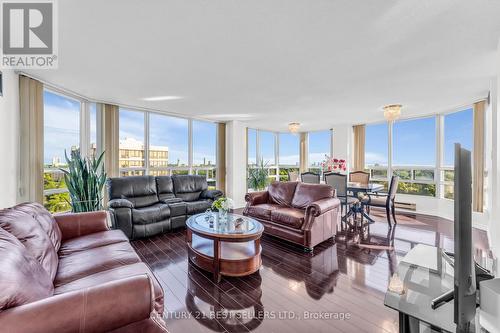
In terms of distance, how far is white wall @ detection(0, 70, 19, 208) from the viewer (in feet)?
8.41

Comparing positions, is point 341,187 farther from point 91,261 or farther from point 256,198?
point 91,261

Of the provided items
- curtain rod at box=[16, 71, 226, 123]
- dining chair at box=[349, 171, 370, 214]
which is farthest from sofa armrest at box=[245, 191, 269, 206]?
curtain rod at box=[16, 71, 226, 123]

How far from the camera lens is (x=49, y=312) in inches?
37.3

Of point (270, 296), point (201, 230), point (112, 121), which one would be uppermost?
point (112, 121)

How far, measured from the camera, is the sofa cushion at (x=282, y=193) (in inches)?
161

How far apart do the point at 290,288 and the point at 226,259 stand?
730 millimetres

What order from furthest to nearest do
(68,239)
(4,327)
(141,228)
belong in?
1. (141,228)
2. (68,239)
3. (4,327)

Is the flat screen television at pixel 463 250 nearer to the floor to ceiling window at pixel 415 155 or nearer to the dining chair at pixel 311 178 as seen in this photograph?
the dining chair at pixel 311 178

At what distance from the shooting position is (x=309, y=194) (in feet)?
12.5

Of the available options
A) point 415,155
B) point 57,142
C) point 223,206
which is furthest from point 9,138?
point 415,155

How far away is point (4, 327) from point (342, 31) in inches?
109

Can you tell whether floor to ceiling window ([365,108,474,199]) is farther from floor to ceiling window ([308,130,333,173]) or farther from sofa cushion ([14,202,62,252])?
sofa cushion ([14,202,62,252])

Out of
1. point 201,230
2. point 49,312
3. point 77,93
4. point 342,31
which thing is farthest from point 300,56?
point 77,93

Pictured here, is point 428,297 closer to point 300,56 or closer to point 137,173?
point 300,56
